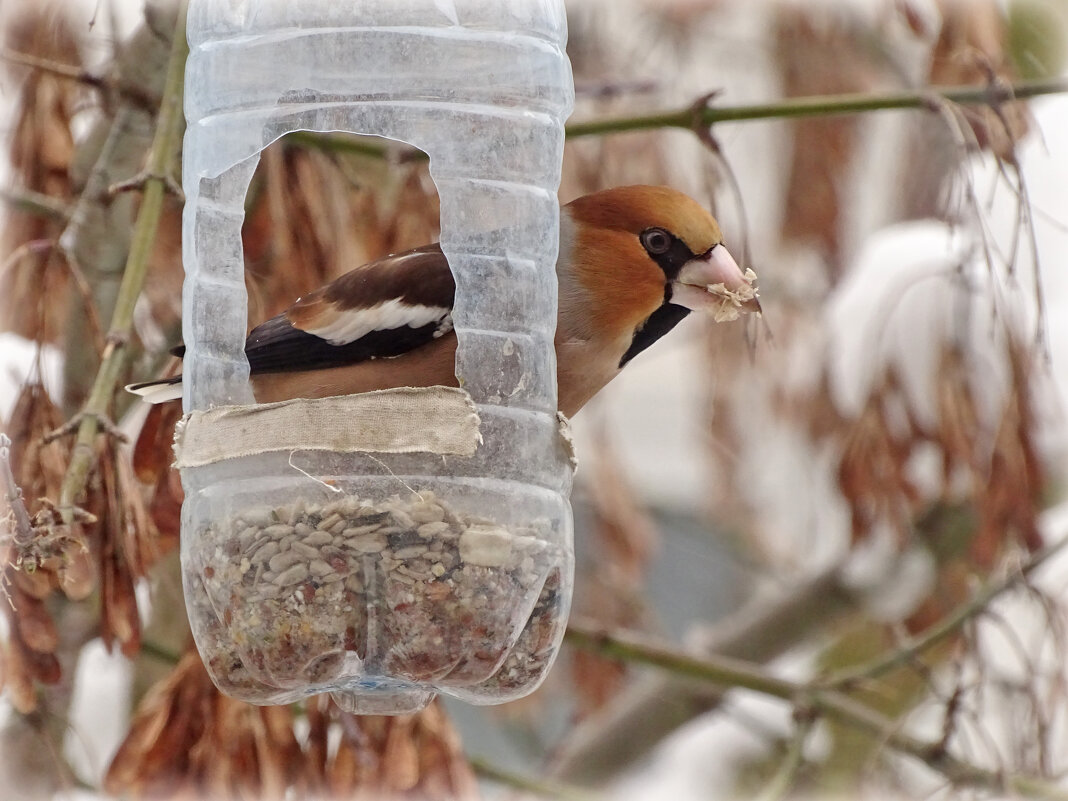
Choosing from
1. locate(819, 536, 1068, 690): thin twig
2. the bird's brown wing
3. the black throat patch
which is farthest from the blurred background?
the bird's brown wing

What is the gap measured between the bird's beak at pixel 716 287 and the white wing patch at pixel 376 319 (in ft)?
1.65

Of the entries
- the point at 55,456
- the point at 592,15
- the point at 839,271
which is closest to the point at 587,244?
Result: the point at 55,456

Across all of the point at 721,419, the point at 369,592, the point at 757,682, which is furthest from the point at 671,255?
the point at 721,419

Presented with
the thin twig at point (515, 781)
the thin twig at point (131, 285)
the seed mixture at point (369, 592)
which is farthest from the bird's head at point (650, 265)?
the thin twig at point (515, 781)

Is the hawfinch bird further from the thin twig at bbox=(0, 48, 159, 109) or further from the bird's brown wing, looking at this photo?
the thin twig at bbox=(0, 48, 159, 109)

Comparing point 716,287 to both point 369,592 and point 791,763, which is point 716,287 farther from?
point 791,763

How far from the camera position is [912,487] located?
15.4 feet

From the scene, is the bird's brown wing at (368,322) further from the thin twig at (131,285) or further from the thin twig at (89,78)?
the thin twig at (89,78)

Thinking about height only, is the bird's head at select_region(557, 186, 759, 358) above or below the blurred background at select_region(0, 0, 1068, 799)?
above

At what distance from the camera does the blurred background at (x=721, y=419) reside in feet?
11.0

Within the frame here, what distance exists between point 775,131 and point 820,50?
60 cm

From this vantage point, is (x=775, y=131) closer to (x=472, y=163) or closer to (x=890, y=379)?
(x=890, y=379)

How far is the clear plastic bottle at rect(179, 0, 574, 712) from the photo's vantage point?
9.15ft

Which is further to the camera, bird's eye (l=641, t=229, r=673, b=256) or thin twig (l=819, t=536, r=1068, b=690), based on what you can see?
thin twig (l=819, t=536, r=1068, b=690)
